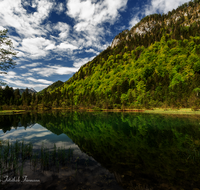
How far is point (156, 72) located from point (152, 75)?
4771 millimetres

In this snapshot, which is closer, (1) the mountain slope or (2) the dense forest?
(2) the dense forest

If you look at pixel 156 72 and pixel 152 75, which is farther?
pixel 152 75

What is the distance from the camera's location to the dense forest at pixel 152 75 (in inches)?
3071

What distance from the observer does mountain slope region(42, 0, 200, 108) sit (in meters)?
78.1

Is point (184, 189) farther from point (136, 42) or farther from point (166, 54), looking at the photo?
point (136, 42)

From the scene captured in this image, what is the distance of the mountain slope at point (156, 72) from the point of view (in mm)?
78125

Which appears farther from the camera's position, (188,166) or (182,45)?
(182,45)

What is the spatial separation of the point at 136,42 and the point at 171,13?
257 feet

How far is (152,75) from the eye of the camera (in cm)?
11744

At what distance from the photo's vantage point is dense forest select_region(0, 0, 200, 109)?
7801cm

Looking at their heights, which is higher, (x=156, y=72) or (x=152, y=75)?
(x=156, y=72)

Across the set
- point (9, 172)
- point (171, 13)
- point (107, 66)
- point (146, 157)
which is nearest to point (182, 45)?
point (107, 66)

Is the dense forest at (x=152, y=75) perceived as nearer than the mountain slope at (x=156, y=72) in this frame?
Yes

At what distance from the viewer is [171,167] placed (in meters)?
8.43
